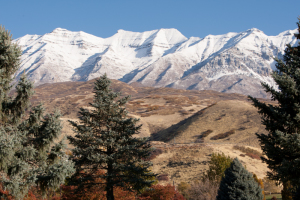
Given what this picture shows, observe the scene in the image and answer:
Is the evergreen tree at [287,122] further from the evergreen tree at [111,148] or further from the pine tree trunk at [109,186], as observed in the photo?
the pine tree trunk at [109,186]

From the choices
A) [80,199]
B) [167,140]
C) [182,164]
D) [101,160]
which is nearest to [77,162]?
[101,160]

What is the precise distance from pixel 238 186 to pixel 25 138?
12.0m

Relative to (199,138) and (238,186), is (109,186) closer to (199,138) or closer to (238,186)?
(238,186)

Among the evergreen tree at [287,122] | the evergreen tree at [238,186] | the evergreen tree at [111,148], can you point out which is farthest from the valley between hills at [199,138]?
the evergreen tree at [287,122]

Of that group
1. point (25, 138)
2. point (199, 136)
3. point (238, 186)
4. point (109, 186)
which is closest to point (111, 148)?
point (109, 186)

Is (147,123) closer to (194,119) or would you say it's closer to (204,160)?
(194,119)

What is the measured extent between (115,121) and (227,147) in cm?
3677

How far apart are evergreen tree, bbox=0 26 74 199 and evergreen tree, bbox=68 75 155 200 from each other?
15.7 feet

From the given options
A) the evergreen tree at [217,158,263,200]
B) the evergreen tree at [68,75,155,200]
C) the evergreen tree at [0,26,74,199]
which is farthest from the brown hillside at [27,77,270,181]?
the evergreen tree at [217,158,263,200]

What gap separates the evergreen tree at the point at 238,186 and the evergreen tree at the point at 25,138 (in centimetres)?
922

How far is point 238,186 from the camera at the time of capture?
14.9 metres

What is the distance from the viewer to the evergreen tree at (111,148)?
1786 centimetres

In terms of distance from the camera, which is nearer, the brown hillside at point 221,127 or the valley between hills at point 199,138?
the valley between hills at point 199,138

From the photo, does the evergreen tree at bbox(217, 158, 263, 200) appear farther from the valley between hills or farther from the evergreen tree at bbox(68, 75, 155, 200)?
the valley between hills
